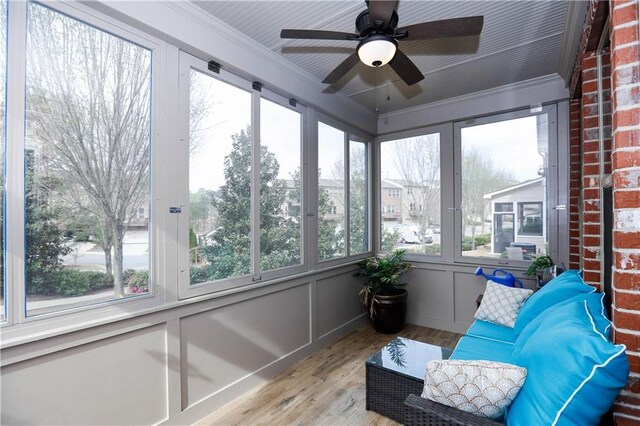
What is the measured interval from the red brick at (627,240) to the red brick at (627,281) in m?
0.10

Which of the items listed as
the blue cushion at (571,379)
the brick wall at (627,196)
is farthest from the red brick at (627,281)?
the blue cushion at (571,379)

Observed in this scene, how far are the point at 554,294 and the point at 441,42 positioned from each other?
2.04 metres

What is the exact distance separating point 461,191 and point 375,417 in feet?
8.81

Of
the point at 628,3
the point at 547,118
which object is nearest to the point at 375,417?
the point at 628,3


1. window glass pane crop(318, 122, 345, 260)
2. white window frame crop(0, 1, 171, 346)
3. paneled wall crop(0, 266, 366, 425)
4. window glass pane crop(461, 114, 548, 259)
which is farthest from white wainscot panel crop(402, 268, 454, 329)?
white window frame crop(0, 1, 171, 346)

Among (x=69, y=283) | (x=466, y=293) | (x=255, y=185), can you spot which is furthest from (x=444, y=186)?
(x=69, y=283)

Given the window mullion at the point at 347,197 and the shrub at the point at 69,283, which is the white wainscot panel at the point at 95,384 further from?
the window mullion at the point at 347,197

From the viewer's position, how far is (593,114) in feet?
6.51

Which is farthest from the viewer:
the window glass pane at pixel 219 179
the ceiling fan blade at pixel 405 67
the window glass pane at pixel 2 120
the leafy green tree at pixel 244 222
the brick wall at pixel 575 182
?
the brick wall at pixel 575 182

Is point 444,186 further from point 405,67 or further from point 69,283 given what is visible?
point 69,283

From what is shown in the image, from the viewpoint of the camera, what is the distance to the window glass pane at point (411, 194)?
3996mm

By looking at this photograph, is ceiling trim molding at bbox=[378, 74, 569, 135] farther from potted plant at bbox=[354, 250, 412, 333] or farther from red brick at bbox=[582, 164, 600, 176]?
potted plant at bbox=[354, 250, 412, 333]

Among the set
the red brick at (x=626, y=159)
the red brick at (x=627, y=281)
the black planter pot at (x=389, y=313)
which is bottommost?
the black planter pot at (x=389, y=313)

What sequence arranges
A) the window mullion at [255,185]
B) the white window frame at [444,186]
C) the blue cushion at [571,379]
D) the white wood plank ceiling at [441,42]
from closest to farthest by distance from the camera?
1. the blue cushion at [571,379]
2. the white wood plank ceiling at [441,42]
3. the window mullion at [255,185]
4. the white window frame at [444,186]
